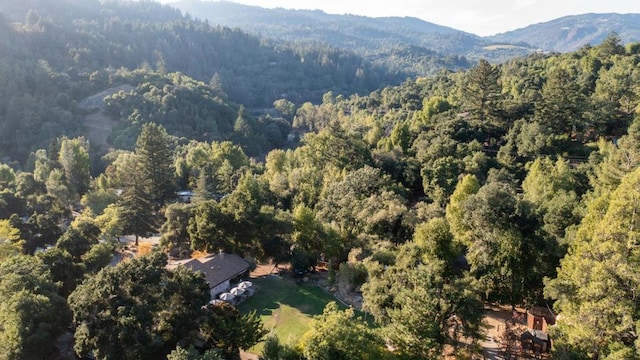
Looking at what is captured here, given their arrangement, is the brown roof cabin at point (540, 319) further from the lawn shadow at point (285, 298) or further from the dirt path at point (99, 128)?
the dirt path at point (99, 128)

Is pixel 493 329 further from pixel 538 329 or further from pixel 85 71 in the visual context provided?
pixel 85 71

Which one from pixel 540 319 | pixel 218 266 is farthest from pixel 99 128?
pixel 540 319

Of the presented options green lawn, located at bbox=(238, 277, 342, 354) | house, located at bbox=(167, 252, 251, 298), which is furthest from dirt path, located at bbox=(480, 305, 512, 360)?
house, located at bbox=(167, 252, 251, 298)

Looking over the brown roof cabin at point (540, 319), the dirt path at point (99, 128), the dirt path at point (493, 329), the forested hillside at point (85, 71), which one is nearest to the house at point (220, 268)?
the dirt path at point (493, 329)

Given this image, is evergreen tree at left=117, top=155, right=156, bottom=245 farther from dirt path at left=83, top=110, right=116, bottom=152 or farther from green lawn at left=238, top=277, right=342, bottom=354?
dirt path at left=83, top=110, right=116, bottom=152

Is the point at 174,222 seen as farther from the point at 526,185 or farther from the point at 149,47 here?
the point at 149,47

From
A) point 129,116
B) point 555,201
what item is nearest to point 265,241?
point 555,201
